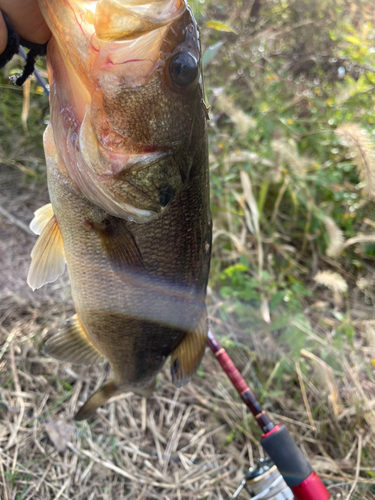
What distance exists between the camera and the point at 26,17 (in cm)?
80

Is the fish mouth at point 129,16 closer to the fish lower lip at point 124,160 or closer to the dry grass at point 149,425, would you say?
the fish lower lip at point 124,160

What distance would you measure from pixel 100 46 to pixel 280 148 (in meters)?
1.84

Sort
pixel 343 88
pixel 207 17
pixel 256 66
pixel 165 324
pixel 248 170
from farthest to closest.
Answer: pixel 207 17 → pixel 256 66 → pixel 343 88 → pixel 248 170 → pixel 165 324

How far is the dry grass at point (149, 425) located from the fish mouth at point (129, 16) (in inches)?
71.2

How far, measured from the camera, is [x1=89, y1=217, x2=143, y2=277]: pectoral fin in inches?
39.2

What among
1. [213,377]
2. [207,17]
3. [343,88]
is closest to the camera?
[213,377]

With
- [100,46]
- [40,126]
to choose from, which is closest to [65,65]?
[100,46]

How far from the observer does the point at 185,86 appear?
0.81m

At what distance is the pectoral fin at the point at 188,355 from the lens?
1.29m

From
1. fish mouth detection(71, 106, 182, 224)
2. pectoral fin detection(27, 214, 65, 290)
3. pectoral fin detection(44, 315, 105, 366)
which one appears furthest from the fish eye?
pectoral fin detection(44, 315, 105, 366)

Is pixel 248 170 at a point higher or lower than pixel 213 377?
higher

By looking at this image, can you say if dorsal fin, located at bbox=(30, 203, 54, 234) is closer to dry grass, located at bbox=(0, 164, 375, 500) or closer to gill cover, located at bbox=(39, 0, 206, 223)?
gill cover, located at bbox=(39, 0, 206, 223)

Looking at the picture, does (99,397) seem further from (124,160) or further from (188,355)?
(124,160)

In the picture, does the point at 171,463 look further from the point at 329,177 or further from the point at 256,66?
the point at 256,66
